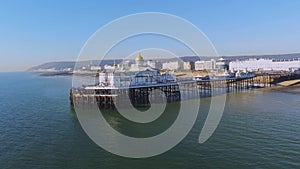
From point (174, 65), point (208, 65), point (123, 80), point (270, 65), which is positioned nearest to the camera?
point (123, 80)

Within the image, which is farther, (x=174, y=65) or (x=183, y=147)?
(x=174, y=65)

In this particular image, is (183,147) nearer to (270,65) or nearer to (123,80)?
(123,80)

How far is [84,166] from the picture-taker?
36.4 ft

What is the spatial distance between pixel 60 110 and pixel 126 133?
39.0 feet

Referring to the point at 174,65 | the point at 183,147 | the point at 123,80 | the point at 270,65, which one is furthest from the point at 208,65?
the point at 183,147

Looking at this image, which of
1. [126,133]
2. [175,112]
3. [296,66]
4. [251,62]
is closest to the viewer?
[126,133]

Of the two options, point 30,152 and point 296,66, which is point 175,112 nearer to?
point 30,152

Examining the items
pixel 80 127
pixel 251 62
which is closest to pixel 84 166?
pixel 80 127

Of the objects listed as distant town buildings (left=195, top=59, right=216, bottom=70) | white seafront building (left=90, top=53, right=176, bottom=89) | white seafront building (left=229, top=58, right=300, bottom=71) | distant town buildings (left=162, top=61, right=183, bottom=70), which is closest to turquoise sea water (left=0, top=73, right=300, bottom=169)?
white seafront building (left=90, top=53, right=176, bottom=89)

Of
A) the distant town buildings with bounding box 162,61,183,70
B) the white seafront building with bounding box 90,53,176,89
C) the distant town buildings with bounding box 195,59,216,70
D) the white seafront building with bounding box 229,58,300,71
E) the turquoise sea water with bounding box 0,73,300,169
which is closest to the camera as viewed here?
the turquoise sea water with bounding box 0,73,300,169

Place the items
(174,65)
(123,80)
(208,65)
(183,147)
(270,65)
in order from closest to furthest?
(183,147) < (123,80) < (270,65) < (208,65) < (174,65)

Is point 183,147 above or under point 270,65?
under

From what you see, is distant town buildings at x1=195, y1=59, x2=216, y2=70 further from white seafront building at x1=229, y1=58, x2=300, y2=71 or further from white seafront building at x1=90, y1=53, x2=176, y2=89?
white seafront building at x1=90, y1=53, x2=176, y2=89

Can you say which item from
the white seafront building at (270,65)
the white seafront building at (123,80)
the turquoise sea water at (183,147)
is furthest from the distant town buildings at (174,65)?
the turquoise sea water at (183,147)
